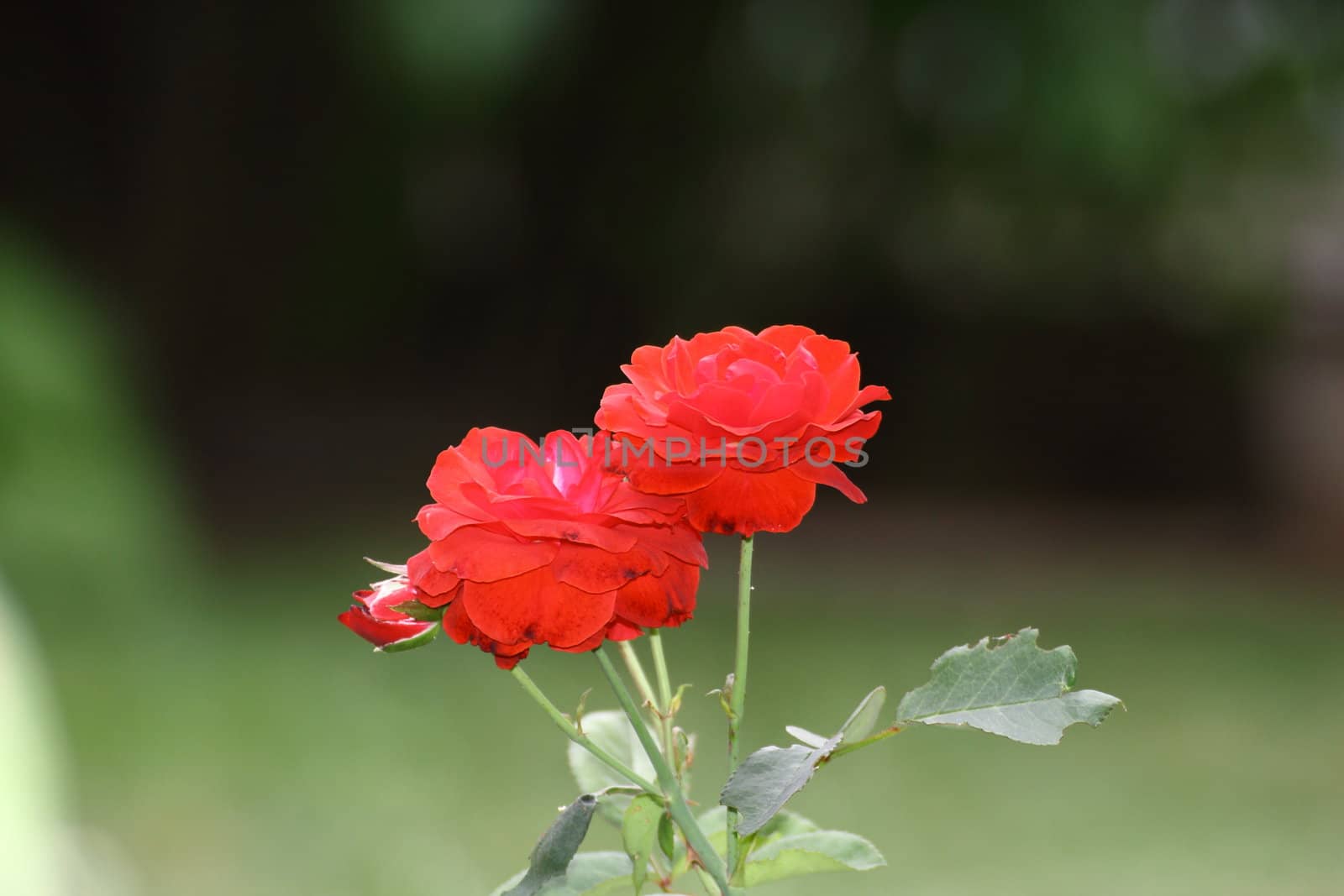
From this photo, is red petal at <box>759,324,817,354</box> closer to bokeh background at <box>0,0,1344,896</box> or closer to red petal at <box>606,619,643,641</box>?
red petal at <box>606,619,643,641</box>

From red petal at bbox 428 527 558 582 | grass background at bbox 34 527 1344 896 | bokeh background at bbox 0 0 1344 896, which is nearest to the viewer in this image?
red petal at bbox 428 527 558 582

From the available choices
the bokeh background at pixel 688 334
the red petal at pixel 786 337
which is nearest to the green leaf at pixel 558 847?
the red petal at pixel 786 337

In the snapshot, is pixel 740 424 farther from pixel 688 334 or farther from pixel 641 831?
pixel 688 334

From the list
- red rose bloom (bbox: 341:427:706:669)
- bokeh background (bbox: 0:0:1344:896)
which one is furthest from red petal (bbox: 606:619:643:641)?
bokeh background (bbox: 0:0:1344:896)

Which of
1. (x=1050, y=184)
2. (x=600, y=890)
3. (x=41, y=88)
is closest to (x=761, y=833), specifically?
(x=600, y=890)

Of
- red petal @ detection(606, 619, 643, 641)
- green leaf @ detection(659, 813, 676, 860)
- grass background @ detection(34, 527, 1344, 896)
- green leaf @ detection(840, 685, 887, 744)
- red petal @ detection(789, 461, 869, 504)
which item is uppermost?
red petal @ detection(789, 461, 869, 504)

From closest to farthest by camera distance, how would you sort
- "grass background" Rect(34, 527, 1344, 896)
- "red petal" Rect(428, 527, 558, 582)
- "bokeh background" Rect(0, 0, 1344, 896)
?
"red petal" Rect(428, 527, 558, 582) < "grass background" Rect(34, 527, 1344, 896) < "bokeh background" Rect(0, 0, 1344, 896)

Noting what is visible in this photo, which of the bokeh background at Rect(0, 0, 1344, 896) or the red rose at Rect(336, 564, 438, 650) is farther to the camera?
the bokeh background at Rect(0, 0, 1344, 896)
